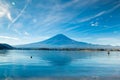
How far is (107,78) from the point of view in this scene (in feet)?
81.8

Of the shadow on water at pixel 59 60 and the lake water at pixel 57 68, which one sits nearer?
the lake water at pixel 57 68

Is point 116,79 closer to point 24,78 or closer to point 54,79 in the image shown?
point 54,79

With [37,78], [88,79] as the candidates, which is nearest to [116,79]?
[88,79]

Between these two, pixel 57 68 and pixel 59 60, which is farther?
pixel 59 60

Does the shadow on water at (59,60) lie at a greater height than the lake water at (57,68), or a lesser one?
greater

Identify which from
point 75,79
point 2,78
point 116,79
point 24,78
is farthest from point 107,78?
point 2,78

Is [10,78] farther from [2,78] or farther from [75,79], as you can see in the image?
[75,79]

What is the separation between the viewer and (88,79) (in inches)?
957

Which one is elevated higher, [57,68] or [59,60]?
[59,60]

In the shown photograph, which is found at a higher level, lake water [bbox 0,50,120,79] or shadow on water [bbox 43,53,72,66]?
shadow on water [bbox 43,53,72,66]

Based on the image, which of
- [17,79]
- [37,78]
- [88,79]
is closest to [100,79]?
[88,79]

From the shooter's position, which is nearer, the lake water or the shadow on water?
the lake water

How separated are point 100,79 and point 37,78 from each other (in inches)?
215

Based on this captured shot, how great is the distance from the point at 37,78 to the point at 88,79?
14.6ft
